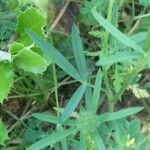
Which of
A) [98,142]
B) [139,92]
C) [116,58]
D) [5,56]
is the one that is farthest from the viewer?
[139,92]

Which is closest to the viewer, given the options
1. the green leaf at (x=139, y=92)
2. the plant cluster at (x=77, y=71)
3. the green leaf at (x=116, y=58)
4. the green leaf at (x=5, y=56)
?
the green leaf at (x=116, y=58)

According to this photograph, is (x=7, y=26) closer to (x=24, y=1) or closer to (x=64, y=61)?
(x=24, y=1)

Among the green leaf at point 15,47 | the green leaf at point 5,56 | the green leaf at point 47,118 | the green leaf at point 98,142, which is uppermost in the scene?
the green leaf at point 15,47

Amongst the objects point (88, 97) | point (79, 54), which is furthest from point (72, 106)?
point (79, 54)

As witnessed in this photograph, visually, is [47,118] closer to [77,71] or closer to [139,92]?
[77,71]

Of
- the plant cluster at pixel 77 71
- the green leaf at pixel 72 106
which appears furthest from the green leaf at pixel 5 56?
the green leaf at pixel 72 106

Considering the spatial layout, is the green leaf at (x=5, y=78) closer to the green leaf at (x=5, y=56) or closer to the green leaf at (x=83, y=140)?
the green leaf at (x=5, y=56)

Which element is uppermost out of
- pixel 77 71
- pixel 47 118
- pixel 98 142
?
pixel 77 71

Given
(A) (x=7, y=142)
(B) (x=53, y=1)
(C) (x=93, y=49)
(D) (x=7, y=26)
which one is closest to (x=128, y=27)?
(C) (x=93, y=49)
